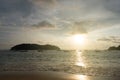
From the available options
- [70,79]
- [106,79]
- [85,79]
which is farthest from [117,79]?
[70,79]

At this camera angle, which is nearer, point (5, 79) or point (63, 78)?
point (5, 79)

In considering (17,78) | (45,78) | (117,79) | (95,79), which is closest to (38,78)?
(45,78)

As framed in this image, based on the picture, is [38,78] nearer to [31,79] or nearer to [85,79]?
[31,79]

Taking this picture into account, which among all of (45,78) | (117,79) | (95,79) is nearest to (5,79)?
(45,78)

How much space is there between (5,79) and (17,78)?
4.38 ft

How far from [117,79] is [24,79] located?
10210mm

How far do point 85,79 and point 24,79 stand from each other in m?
6.70

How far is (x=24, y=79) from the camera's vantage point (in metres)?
22.0

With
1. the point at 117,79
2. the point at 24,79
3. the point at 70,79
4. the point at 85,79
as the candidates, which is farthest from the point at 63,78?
the point at 117,79

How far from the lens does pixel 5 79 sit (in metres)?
22.0

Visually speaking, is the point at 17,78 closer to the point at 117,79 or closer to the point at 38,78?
the point at 38,78

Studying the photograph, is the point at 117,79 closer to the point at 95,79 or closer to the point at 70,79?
the point at 95,79

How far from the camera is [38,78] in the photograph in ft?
76.0

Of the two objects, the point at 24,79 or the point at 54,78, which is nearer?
the point at 24,79
